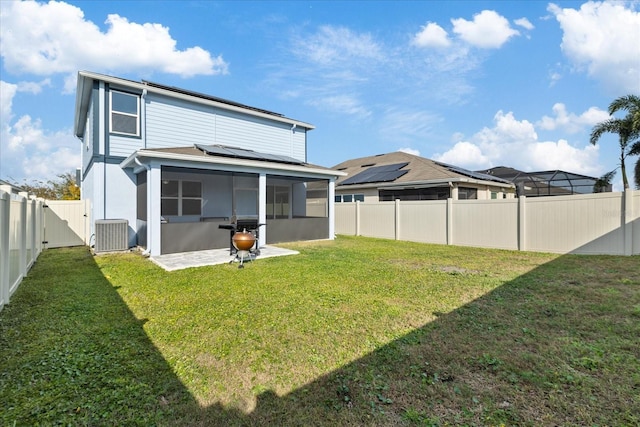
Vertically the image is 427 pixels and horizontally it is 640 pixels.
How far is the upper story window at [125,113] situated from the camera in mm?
10578

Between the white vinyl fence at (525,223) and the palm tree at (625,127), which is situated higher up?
the palm tree at (625,127)

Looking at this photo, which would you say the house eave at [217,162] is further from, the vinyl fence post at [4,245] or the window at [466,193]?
the window at [466,193]

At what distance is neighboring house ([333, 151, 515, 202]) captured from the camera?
15.4 meters

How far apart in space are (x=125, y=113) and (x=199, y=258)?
6.63m

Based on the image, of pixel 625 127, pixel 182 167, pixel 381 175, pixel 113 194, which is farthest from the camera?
pixel 381 175

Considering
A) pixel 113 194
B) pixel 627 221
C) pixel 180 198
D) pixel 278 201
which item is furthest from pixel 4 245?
pixel 627 221

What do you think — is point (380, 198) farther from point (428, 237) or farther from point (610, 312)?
point (610, 312)

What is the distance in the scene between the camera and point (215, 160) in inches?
377

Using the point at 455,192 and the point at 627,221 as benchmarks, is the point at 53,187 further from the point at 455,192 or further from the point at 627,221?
the point at 627,221

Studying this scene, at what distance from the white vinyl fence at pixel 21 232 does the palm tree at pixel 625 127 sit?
25214 millimetres

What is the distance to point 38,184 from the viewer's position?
2406 centimetres

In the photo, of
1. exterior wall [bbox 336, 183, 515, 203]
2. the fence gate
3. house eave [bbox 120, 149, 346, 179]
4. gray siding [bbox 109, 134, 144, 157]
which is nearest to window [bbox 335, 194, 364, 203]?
exterior wall [bbox 336, 183, 515, 203]

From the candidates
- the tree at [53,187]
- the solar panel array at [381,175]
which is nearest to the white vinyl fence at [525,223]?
the solar panel array at [381,175]

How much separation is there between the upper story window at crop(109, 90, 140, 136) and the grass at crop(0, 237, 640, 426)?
663 centimetres
